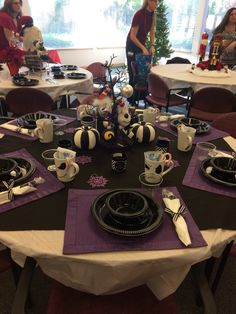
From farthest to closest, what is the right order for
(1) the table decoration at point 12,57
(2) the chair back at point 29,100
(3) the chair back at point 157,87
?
(3) the chair back at point 157,87 < (1) the table decoration at point 12,57 < (2) the chair back at point 29,100

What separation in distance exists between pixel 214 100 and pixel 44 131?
1901 millimetres

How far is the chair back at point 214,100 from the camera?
2627 millimetres

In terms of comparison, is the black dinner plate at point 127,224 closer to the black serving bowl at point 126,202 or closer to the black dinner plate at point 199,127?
the black serving bowl at point 126,202

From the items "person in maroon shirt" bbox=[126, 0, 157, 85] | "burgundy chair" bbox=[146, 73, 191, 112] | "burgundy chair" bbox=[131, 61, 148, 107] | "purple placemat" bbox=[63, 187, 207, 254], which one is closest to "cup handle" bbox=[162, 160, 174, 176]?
"purple placemat" bbox=[63, 187, 207, 254]

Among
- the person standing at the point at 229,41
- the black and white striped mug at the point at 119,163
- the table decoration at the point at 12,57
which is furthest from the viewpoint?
the person standing at the point at 229,41

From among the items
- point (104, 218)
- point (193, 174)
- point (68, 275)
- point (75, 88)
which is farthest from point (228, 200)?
point (75, 88)

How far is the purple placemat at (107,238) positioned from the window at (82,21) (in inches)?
248

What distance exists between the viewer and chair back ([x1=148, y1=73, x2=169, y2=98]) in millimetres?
3088

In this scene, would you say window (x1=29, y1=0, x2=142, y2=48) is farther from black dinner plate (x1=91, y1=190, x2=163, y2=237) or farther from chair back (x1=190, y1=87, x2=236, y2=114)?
black dinner plate (x1=91, y1=190, x2=163, y2=237)

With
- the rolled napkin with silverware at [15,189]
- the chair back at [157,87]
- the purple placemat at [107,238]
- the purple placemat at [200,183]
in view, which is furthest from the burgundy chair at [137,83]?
the purple placemat at [107,238]

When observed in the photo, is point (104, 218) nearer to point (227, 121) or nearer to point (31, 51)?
point (227, 121)

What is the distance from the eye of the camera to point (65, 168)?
109 centimetres

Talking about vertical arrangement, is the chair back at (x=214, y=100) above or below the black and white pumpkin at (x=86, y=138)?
below

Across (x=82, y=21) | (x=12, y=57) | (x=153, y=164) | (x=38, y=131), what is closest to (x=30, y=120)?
(x=38, y=131)
